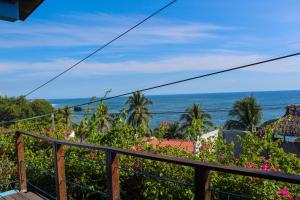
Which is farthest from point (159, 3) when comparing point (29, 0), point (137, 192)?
point (137, 192)

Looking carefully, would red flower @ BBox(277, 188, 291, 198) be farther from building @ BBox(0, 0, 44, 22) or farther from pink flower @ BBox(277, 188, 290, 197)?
building @ BBox(0, 0, 44, 22)

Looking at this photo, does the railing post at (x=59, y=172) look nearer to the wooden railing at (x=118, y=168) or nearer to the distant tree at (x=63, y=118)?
the wooden railing at (x=118, y=168)

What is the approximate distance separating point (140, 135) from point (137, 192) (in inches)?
45.9

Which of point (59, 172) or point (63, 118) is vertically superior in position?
point (59, 172)

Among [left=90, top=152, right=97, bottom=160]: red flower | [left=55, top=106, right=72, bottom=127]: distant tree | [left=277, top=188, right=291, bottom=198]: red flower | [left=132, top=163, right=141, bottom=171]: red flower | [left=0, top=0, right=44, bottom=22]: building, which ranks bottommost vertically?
[left=277, top=188, right=291, bottom=198]: red flower

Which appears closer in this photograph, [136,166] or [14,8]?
[14,8]

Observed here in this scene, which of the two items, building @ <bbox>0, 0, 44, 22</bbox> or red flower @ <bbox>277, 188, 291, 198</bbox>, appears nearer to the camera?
building @ <bbox>0, 0, 44, 22</bbox>

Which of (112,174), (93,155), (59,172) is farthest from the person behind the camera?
(93,155)

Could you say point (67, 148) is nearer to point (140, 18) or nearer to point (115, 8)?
point (140, 18)

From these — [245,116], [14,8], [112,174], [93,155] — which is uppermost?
[14,8]

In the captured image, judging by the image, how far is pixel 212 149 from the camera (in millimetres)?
4844

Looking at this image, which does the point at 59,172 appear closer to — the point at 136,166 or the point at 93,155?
the point at 136,166

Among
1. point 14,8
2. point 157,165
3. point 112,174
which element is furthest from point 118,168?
point 157,165

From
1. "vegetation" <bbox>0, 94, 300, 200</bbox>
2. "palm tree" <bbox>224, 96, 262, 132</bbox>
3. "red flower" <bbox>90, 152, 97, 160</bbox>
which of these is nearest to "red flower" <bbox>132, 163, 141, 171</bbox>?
"vegetation" <bbox>0, 94, 300, 200</bbox>
